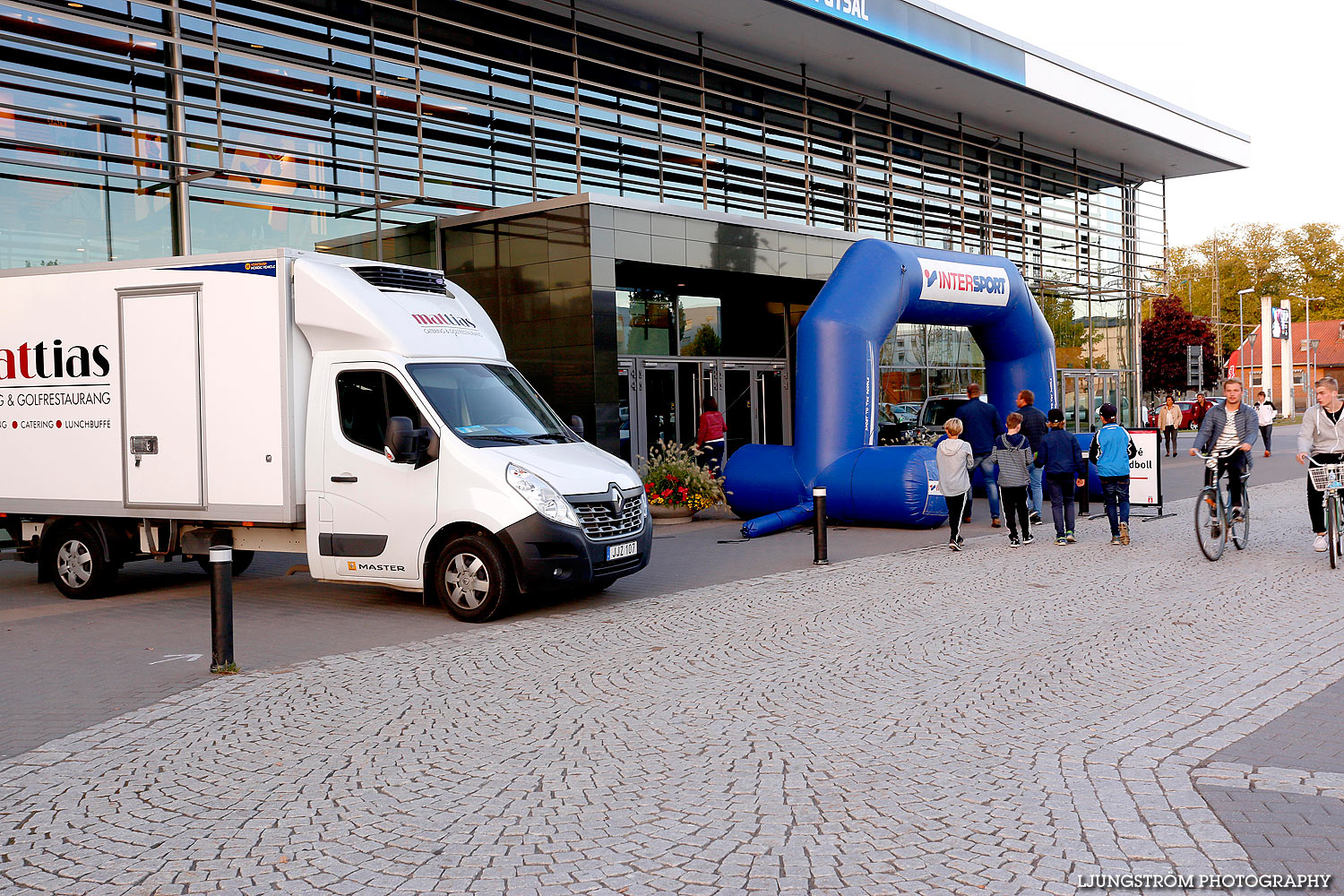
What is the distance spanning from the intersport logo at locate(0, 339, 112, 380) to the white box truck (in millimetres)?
22

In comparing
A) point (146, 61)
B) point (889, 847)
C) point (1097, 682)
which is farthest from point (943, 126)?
point (889, 847)

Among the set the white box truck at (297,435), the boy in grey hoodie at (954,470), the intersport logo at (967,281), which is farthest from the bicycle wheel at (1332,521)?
the intersport logo at (967,281)

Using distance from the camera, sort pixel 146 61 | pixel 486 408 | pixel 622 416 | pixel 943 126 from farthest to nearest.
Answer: pixel 943 126 → pixel 622 416 → pixel 146 61 → pixel 486 408

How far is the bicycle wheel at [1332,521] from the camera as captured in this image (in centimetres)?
1095

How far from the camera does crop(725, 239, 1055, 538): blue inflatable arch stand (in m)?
15.2

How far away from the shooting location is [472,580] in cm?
934

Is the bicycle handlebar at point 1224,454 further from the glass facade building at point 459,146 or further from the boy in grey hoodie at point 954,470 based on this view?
the glass facade building at point 459,146

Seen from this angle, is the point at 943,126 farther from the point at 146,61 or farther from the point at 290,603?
the point at 290,603

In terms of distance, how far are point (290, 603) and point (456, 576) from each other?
2146 millimetres

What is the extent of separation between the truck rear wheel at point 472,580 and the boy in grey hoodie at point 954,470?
5810 mm

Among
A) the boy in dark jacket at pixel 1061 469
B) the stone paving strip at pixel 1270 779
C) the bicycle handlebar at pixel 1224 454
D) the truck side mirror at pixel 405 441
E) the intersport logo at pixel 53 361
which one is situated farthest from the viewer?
the boy in dark jacket at pixel 1061 469

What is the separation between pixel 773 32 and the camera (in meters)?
23.0

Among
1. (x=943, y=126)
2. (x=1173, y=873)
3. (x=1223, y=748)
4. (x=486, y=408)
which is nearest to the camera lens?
(x=1173, y=873)

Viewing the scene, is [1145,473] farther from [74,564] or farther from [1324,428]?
[74,564]
